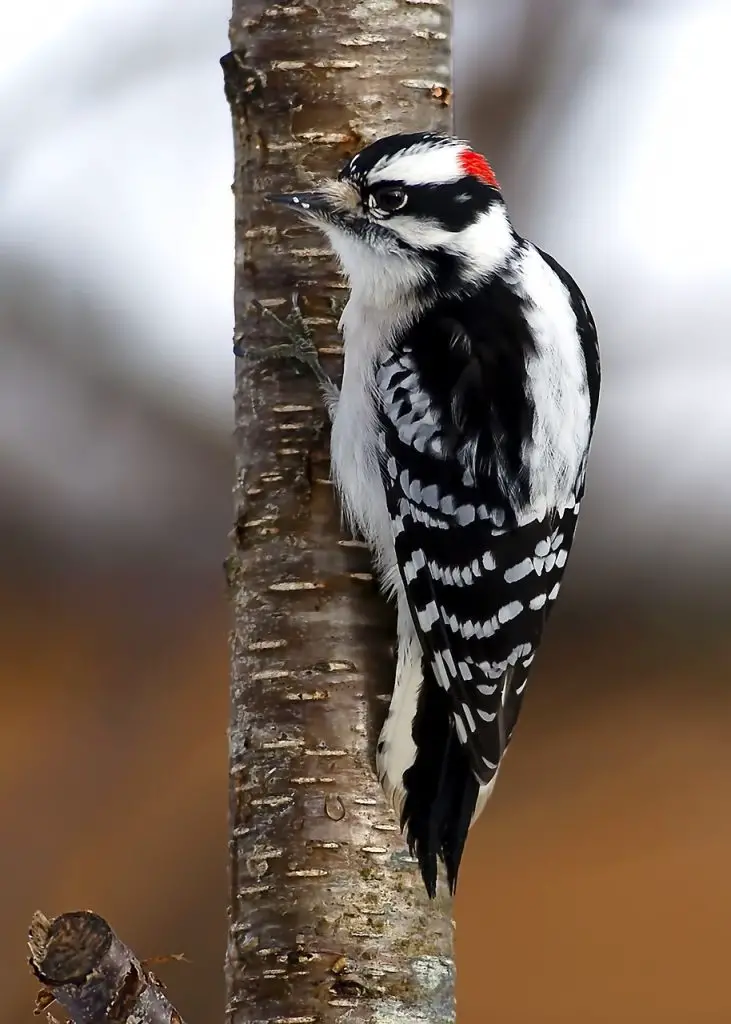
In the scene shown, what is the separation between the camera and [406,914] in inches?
81.7

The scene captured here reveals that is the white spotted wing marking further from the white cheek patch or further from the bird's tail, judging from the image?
the white cheek patch

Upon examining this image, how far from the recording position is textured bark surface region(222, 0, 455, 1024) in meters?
2.05

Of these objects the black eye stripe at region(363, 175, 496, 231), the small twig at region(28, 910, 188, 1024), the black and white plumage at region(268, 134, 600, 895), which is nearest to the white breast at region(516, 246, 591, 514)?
the black and white plumage at region(268, 134, 600, 895)

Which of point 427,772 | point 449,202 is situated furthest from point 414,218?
point 427,772

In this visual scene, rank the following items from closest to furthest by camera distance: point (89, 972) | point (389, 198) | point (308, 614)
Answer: point (89, 972), point (308, 614), point (389, 198)

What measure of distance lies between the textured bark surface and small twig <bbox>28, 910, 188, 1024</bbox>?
0.38 m

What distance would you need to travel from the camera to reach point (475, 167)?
2357 mm

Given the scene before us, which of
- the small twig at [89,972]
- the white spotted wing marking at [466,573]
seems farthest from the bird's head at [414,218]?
the small twig at [89,972]

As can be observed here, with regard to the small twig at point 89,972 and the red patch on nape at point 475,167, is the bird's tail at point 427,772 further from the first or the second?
the red patch on nape at point 475,167

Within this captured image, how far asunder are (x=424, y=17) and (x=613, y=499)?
3942 mm

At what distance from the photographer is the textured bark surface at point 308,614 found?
6.72 ft

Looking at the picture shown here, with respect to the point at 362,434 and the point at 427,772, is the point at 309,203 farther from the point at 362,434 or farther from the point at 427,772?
the point at 427,772

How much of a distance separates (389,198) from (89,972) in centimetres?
120

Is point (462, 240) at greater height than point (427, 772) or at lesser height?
greater
